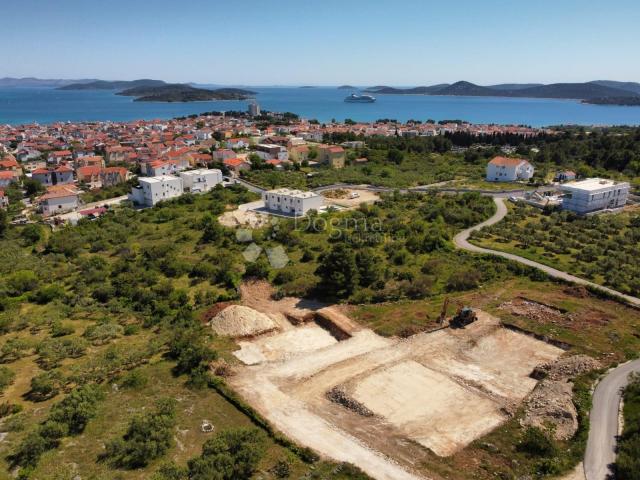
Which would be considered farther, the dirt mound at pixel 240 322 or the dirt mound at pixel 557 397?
the dirt mound at pixel 240 322

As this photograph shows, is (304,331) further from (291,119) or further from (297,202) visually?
(291,119)

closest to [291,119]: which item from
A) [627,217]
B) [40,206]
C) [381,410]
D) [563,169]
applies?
[563,169]

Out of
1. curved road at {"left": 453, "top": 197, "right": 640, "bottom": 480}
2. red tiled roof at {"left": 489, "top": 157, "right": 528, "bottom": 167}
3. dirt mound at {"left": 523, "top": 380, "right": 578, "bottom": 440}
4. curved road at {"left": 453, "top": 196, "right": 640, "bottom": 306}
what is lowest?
dirt mound at {"left": 523, "top": 380, "right": 578, "bottom": 440}

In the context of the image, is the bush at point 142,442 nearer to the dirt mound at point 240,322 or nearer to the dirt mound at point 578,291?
the dirt mound at point 240,322

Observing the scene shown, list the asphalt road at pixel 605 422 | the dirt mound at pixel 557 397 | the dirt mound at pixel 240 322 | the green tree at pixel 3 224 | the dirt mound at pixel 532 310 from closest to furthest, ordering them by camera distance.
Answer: the asphalt road at pixel 605 422 < the dirt mound at pixel 557 397 < the dirt mound at pixel 240 322 < the dirt mound at pixel 532 310 < the green tree at pixel 3 224

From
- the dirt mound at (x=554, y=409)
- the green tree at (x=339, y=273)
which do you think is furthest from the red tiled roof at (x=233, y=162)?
the dirt mound at (x=554, y=409)

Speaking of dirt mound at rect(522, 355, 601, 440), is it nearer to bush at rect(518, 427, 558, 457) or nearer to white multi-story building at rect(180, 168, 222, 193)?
bush at rect(518, 427, 558, 457)

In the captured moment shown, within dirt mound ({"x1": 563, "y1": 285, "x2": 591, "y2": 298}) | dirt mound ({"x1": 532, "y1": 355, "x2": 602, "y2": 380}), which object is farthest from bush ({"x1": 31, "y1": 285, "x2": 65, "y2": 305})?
dirt mound ({"x1": 563, "y1": 285, "x2": 591, "y2": 298})
